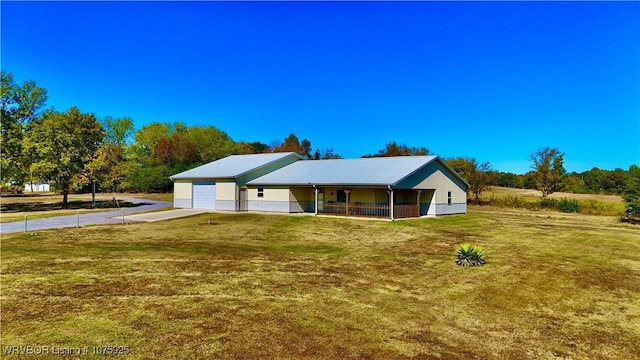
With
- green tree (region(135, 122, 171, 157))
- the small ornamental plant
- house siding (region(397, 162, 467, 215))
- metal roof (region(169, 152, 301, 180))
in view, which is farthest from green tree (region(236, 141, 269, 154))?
the small ornamental plant

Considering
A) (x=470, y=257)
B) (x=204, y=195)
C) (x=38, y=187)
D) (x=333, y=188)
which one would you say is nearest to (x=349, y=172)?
(x=333, y=188)

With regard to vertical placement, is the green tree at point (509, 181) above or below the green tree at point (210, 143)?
below

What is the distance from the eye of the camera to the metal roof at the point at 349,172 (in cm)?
2616

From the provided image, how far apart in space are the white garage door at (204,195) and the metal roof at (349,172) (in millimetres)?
3509

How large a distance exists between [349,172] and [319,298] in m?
21.1

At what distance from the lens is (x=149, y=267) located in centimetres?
1129

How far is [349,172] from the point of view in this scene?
29656 mm

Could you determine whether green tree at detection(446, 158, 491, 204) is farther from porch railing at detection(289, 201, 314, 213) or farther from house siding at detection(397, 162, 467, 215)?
porch railing at detection(289, 201, 314, 213)

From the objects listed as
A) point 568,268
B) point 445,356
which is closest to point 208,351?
point 445,356

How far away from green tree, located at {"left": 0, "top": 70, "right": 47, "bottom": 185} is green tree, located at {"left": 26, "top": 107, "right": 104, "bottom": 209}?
0.86m

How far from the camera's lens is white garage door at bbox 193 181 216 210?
105ft

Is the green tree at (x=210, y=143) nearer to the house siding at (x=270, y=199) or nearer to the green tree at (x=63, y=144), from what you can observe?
the green tree at (x=63, y=144)

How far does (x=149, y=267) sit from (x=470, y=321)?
8.78 m

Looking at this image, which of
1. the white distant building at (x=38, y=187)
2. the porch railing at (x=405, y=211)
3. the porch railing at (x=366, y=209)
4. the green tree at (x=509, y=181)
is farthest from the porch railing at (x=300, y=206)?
the white distant building at (x=38, y=187)
